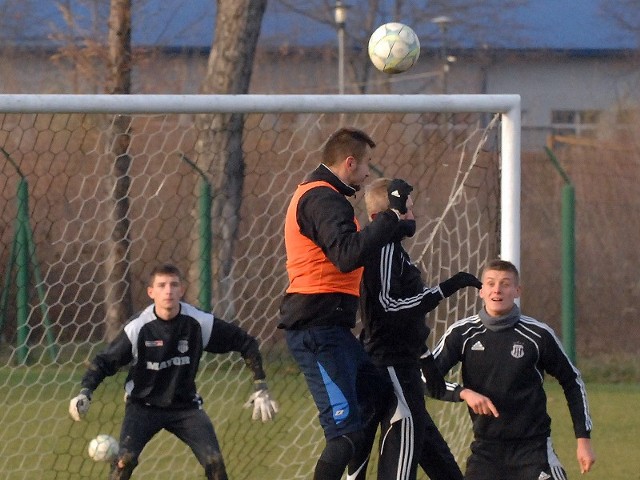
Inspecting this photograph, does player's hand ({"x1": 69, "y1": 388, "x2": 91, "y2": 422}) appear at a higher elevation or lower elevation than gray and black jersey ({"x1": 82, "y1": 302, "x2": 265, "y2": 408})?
lower

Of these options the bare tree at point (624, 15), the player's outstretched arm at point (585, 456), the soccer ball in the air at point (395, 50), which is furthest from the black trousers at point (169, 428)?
the bare tree at point (624, 15)

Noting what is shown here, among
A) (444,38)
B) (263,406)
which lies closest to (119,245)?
(263,406)

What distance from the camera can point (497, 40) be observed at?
22.9 m

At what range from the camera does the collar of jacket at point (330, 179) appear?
16.1 feet

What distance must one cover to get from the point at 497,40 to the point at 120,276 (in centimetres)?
1550

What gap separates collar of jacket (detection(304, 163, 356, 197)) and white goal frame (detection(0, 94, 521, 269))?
789 millimetres

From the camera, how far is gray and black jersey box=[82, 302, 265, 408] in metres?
5.54

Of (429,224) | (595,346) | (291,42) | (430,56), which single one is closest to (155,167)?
(429,224)

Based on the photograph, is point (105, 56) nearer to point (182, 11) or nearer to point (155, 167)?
point (155, 167)

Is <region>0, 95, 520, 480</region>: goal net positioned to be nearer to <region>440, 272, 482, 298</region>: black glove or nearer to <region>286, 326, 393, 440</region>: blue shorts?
<region>440, 272, 482, 298</region>: black glove

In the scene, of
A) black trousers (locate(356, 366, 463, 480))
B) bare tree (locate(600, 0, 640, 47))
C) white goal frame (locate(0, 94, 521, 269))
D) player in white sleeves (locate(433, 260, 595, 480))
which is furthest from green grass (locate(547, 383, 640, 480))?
bare tree (locate(600, 0, 640, 47))

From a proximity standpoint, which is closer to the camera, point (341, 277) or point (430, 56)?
point (341, 277)

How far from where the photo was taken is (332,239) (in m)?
4.67

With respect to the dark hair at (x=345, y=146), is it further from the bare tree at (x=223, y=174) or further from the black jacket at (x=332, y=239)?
the bare tree at (x=223, y=174)
